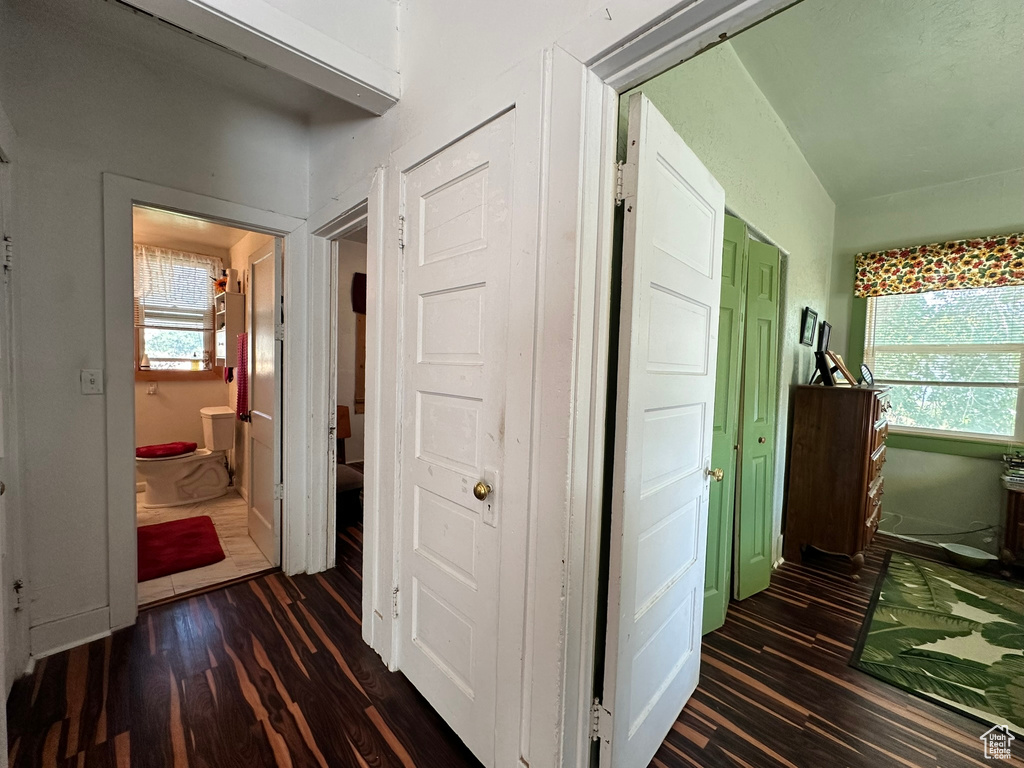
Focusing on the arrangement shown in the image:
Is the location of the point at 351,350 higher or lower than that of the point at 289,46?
lower

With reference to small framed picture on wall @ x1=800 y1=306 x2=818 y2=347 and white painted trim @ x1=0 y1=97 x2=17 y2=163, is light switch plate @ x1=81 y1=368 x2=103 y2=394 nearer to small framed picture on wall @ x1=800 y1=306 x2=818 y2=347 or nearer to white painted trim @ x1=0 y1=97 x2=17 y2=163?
white painted trim @ x1=0 y1=97 x2=17 y2=163

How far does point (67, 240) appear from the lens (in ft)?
5.61

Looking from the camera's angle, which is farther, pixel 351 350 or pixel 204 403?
pixel 204 403

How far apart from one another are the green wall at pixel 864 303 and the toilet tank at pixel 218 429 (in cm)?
551

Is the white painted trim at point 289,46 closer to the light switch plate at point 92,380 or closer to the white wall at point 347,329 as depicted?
the light switch plate at point 92,380

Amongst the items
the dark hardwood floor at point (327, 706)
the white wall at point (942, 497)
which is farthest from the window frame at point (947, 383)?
the dark hardwood floor at point (327, 706)

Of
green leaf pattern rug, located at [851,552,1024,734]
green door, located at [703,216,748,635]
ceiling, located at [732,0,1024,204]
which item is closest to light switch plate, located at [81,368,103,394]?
green door, located at [703,216,748,635]

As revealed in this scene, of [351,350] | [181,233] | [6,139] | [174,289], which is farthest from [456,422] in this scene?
[174,289]

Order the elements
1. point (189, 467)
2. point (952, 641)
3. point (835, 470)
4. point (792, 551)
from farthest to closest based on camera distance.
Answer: point (189, 467) < point (792, 551) < point (835, 470) < point (952, 641)

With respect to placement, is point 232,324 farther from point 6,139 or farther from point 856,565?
point 856,565

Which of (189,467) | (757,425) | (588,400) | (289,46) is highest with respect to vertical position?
(289,46)

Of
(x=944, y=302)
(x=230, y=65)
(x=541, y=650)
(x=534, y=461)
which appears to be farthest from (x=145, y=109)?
(x=944, y=302)

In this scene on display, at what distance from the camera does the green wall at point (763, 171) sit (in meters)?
1.57

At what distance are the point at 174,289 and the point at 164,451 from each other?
68.0 inches
